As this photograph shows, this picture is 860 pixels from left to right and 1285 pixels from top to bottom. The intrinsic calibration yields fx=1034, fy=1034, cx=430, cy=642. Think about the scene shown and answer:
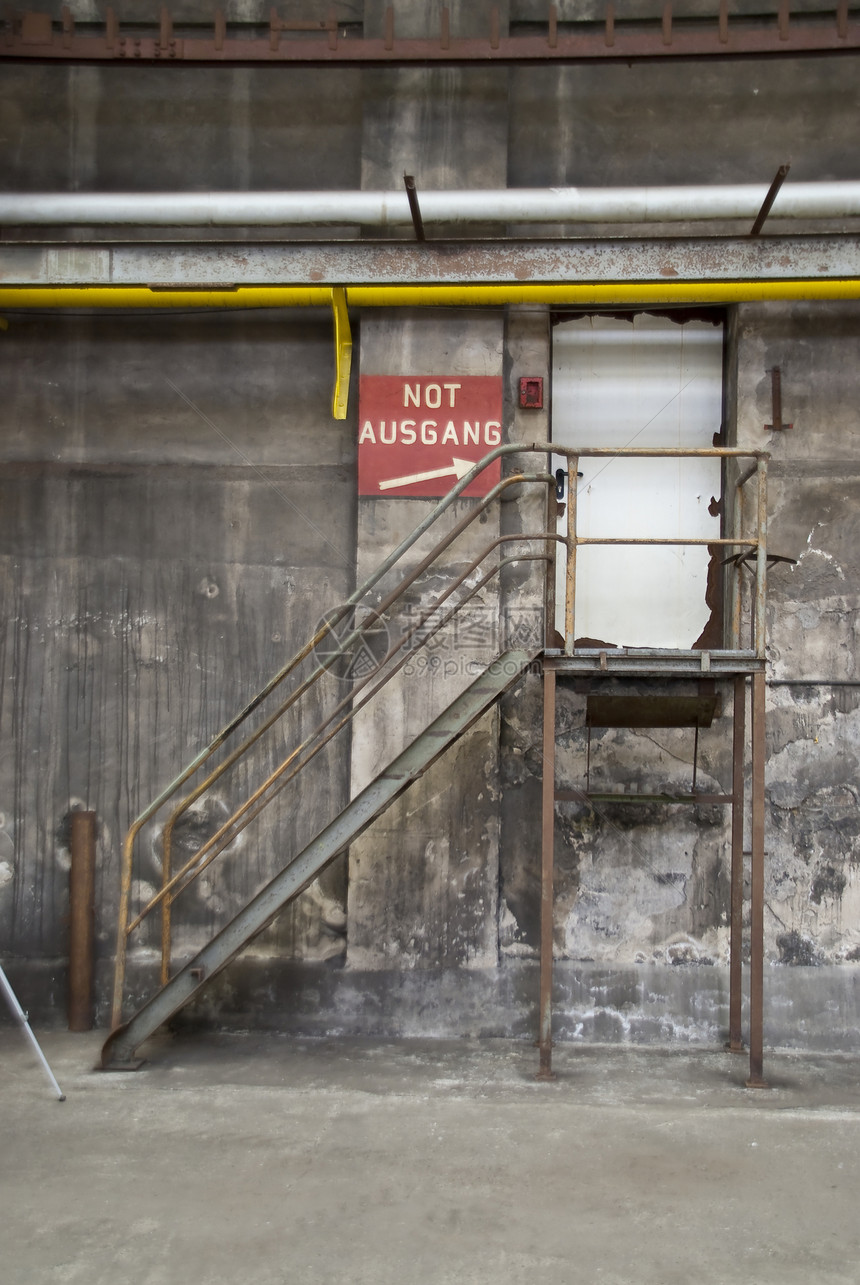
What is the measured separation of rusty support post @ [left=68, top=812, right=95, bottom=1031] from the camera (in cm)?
666

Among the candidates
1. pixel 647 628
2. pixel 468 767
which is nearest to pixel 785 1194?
pixel 468 767

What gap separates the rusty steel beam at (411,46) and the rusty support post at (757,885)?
3.61 meters

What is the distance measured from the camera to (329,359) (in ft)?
22.6

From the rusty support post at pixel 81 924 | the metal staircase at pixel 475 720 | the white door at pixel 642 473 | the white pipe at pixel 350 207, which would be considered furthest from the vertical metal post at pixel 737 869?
the rusty support post at pixel 81 924

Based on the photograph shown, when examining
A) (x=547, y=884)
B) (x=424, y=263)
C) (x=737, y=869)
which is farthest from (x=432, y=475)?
(x=737, y=869)

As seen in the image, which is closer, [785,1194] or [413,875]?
[785,1194]

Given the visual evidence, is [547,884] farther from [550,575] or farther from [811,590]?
[811,590]

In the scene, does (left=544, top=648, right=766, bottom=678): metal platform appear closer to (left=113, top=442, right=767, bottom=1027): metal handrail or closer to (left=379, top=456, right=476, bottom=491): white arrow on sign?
(left=113, top=442, right=767, bottom=1027): metal handrail

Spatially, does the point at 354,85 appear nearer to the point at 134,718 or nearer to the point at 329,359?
the point at 329,359

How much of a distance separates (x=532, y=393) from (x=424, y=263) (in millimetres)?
1236

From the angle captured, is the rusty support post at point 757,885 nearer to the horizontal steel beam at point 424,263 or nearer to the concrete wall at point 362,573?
the concrete wall at point 362,573

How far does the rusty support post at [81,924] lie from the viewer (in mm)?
6656

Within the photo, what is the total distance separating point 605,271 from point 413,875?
3.82 metres

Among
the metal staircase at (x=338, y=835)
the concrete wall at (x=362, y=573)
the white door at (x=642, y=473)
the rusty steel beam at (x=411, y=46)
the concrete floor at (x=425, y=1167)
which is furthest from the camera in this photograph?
the white door at (x=642, y=473)
